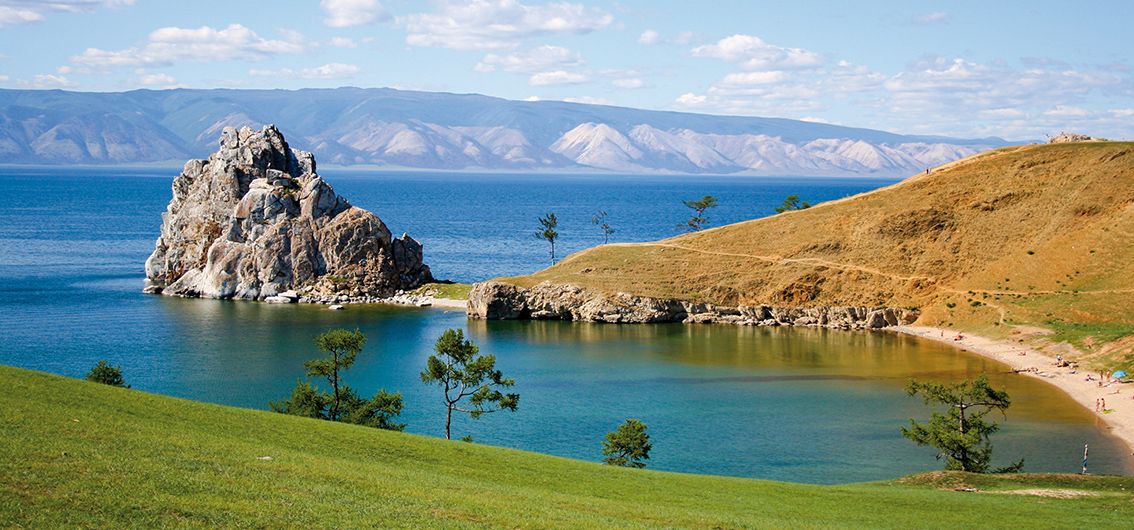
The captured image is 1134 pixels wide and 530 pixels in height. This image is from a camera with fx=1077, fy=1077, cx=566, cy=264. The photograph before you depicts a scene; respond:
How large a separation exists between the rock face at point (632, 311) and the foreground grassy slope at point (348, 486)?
63.5 meters

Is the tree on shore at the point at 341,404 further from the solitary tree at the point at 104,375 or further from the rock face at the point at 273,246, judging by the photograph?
the rock face at the point at 273,246

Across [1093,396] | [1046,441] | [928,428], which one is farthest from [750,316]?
[928,428]

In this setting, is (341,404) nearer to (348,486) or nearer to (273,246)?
(348,486)

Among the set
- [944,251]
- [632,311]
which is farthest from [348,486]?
[944,251]

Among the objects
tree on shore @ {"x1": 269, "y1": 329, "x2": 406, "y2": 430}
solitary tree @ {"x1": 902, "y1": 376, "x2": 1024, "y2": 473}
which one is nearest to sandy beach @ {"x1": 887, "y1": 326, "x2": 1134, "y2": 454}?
solitary tree @ {"x1": 902, "y1": 376, "x2": 1024, "y2": 473}

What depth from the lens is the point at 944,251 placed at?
358 ft

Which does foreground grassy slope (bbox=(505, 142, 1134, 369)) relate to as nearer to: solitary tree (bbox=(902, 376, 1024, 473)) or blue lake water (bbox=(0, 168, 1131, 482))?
blue lake water (bbox=(0, 168, 1131, 482))

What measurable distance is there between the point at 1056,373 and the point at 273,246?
80.3 m

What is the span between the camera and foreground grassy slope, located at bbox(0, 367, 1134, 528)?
75.5 ft

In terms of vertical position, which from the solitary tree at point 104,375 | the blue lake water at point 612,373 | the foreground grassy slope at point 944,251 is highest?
the foreground grassy slope at point 944,251

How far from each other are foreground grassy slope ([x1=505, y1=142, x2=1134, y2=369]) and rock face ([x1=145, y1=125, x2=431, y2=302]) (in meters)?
18.0

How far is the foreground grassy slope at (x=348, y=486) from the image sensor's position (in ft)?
75.5

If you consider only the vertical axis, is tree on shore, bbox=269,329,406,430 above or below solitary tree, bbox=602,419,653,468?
above

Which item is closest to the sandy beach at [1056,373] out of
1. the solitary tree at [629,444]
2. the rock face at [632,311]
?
the rock face at [632,311]
